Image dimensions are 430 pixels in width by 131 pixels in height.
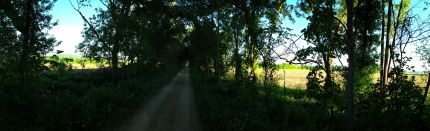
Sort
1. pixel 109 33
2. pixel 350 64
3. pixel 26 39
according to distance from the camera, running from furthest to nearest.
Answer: pixel 109 33 < pixel 26 39 < pixel 350 64

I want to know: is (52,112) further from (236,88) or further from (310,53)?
(236,88)

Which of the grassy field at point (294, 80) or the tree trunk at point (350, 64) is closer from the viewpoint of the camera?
the tree trunk at point (350, 64)

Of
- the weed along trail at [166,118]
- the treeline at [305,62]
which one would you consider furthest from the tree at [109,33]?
the weed along trail at [166,118]

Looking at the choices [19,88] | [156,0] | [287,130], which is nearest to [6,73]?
[19,88]

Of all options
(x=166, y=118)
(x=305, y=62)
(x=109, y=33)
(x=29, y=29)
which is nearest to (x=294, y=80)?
(x=109, y=33)

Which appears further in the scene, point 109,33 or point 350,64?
point 109,33

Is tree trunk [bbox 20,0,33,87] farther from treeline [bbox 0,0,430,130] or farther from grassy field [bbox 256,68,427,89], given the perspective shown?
grassy field [bbox 256,68,427,89]

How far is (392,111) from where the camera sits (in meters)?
10.4

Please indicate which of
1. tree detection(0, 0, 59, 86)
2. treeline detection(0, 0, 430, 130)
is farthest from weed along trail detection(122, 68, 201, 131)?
tree detection(0, 0, 59, 86)

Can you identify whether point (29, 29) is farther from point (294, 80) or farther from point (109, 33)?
point (294, 80)

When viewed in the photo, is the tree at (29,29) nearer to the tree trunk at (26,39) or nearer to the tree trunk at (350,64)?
the tree trunk at (26,39)

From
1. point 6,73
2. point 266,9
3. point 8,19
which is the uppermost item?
point 266,9

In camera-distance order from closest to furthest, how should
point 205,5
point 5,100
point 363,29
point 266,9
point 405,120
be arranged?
1. point 405,120
2. point 5,100
3. point 363,29
4. point 266,9
5. point 205,5

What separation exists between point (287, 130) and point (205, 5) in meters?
19.8
